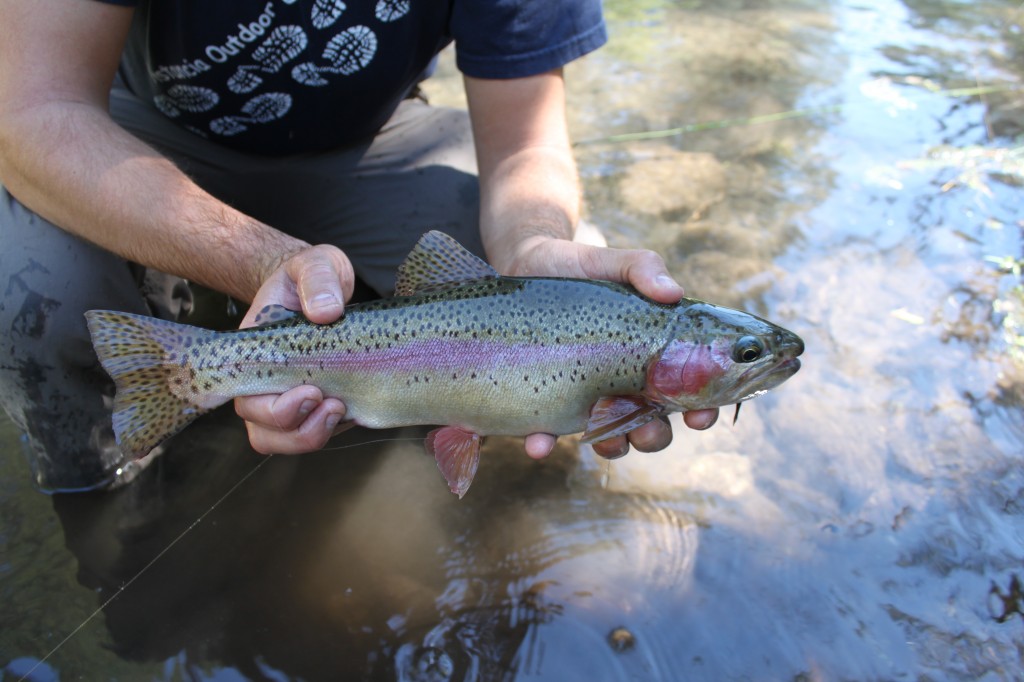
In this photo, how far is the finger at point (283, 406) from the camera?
255 centimetres

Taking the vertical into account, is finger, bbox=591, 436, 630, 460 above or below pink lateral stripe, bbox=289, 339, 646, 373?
below

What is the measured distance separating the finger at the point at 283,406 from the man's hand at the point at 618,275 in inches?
30.3

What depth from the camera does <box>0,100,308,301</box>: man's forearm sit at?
A: 2.84 metres

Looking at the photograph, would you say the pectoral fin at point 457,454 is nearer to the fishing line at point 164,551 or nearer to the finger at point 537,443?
the finger at point 537,443

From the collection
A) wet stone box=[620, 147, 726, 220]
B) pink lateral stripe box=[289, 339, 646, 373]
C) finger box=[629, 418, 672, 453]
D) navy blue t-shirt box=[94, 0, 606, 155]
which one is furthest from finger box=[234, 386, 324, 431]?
wet stone box=[620, 147, 726, 220]

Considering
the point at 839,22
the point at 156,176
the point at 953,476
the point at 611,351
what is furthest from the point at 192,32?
the point at 839,22

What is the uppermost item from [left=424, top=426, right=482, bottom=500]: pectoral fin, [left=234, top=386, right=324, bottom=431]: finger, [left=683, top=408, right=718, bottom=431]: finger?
[left=234, top=386, right=324, bottom=431]: finger

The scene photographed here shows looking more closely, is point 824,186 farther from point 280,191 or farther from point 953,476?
point 280,191

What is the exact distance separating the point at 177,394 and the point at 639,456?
2003mm

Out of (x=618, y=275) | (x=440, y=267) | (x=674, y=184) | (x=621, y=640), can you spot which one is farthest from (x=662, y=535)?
(x=674, y=184)

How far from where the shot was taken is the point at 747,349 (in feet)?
8.35

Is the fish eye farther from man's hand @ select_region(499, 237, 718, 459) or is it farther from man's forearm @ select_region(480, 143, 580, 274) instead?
man's forearm @ select_region(480, 143, 580, 274)

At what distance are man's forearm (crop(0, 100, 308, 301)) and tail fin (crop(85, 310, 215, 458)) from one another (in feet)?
1.21

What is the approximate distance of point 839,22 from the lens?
27.0 ft
